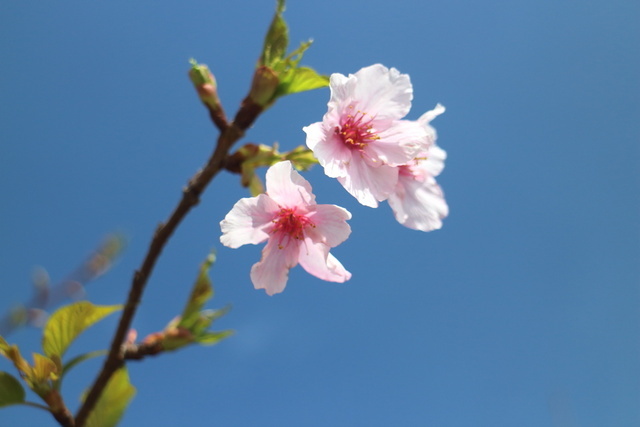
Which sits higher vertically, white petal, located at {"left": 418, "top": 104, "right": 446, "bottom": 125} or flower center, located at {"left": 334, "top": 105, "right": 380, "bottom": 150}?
white petal, located at {"left": 418, "top": 104, "right": 446, "bottom": 125}

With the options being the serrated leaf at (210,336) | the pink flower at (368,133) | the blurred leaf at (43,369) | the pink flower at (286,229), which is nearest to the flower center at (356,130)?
the pink flower at (368,133)

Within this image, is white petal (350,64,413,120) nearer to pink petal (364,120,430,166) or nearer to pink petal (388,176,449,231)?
pink petal (364,120,430,166)

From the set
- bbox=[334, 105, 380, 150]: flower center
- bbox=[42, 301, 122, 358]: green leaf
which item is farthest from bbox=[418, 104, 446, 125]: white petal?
bbox=[42, 301, 122, 358]: green leaf

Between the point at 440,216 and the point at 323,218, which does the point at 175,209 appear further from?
the point at 440,216

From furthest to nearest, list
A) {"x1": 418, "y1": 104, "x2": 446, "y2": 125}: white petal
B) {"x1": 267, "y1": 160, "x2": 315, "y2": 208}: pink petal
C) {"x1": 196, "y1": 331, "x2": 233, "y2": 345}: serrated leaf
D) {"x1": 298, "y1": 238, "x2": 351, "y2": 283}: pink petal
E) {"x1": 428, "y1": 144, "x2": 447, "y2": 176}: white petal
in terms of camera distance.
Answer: {"x1": 428, "y1": 144, "x2": 447, "y2": 176}: white petal < {"x1": 196, "y1": 331, "x2": 233, "y2": 345}: serrated leaf < {"x1": 418, "y1": 104, "x2": 446, "y2": 125}: white petal < {"x1": 298, "y1": 238, "x2": 351, "y2": 283}: pink petal < {"x1": 267, "y1": 160, "x2": 315, "y2": 208}: pink petal

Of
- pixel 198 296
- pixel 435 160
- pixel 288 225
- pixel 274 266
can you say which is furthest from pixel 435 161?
pixel 198 296

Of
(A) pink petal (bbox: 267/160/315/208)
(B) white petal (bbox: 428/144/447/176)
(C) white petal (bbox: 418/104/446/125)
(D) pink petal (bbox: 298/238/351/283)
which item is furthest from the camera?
(B) white petal (bbox: 428/144/447/176)

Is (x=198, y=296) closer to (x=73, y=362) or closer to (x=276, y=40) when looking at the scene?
(x=73, y=362)
